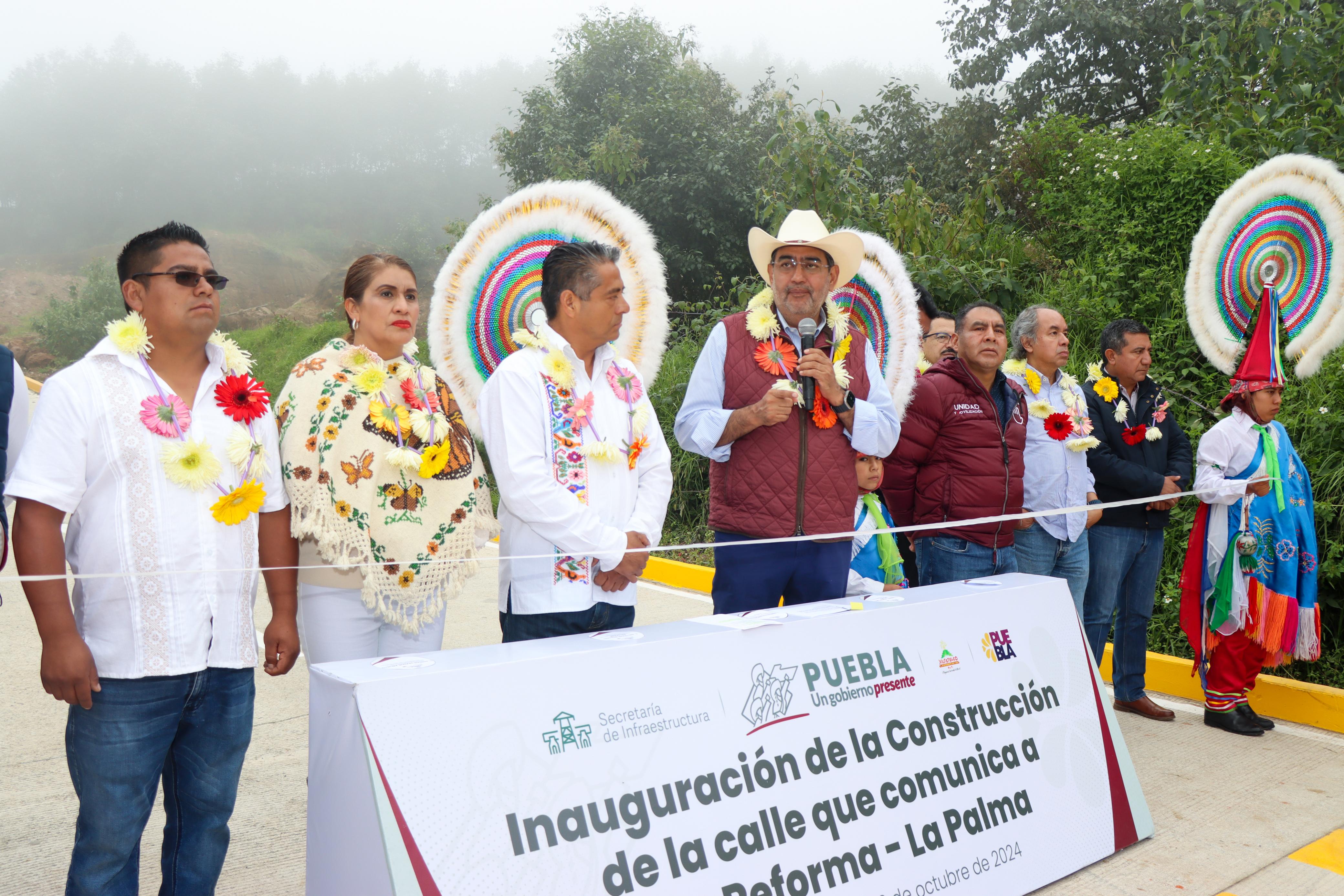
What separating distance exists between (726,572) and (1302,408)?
4.76 meters

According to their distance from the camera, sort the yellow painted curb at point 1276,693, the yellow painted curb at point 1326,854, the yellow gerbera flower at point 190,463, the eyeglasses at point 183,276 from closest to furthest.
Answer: the yellow gerbera flower at point 190,463
the eyeglasses at point 183,276
the yellow painted curb at point 1326,854
the yellow painted curb at point 1276,693

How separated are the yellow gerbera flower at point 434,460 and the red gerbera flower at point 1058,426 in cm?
292

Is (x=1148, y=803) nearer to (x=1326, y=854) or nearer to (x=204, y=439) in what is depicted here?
(x=1326, y=854)

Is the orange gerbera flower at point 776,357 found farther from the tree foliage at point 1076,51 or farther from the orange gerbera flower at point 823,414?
the tree foliage at point 1076,51

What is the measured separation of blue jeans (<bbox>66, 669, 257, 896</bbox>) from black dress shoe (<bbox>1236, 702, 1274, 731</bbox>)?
4389 millimetres

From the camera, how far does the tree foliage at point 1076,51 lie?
16.1m

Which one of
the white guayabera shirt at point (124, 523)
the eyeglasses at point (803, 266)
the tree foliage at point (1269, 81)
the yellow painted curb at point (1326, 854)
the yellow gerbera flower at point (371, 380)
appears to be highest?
the tree foliage at point (1269, 81)

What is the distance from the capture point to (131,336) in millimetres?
2305

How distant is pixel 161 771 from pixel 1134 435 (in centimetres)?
441

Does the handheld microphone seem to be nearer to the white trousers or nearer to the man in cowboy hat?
the man in cowboy hat

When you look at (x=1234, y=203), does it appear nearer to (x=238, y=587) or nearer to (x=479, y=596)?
(x=238, y=587)

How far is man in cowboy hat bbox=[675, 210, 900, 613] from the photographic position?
3518 mm

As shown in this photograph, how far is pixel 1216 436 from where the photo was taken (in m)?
4.70

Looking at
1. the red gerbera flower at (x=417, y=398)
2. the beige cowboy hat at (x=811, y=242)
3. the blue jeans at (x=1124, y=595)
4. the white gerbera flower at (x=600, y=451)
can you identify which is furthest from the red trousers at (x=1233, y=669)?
the red gerbera flower at (x=417, y=398)
